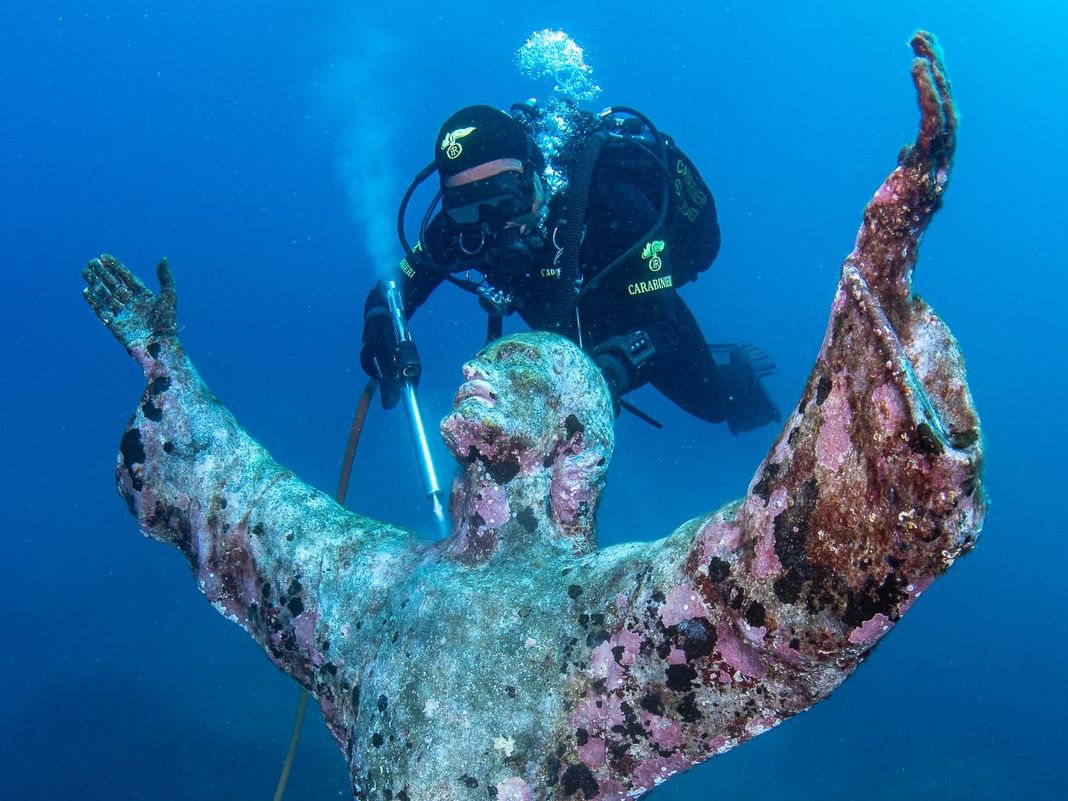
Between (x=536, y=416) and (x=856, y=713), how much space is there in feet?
52.0

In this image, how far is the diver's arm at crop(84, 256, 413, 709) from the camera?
277 cm

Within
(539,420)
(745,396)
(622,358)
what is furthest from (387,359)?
(745,396)

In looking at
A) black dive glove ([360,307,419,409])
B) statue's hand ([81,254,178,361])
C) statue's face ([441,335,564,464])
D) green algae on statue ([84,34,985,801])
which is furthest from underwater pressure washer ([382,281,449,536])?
statue's face ([441,335,564,464])

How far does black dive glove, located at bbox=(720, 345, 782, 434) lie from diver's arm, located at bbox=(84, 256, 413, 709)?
20.1ft

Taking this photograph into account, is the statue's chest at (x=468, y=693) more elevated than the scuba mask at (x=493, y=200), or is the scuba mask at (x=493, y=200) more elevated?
the scuba mask at (x=493, y=200)

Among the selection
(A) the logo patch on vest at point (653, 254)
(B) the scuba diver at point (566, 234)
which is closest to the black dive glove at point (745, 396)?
(B) the scuba diver at point (566, 234)

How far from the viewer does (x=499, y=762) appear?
210 centimetres

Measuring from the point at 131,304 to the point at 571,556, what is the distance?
2823 millimetres

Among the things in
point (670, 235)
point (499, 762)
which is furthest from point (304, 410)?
point (499, 762)

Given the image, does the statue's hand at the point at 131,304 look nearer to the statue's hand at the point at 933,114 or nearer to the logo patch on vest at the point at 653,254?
the logo patch on vest at the point at 653,254

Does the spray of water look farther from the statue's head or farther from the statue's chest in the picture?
the statue's chest

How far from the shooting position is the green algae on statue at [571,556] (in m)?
1.27

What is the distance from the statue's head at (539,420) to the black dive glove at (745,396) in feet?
18.4

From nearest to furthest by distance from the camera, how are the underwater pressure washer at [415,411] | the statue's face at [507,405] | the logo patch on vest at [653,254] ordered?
the statue's face at [507,405] < the underwater pressure washer at [415,411] < the logo patch on vest at [653,254]
